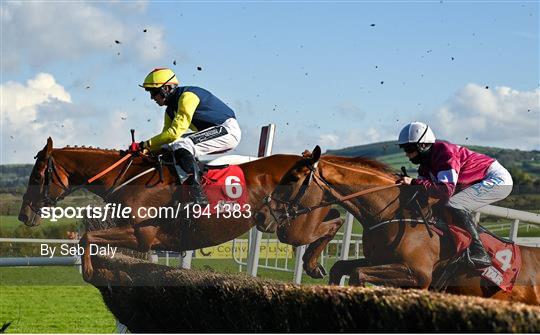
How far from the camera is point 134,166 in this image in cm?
678

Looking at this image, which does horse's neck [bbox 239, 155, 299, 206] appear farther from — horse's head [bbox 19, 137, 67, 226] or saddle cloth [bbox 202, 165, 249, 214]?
horse's head [bbox 19, 137, 67, 226]

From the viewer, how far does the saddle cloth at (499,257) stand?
616 centimetres

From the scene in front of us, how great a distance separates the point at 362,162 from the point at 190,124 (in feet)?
4.04

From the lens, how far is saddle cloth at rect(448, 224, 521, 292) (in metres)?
6.16

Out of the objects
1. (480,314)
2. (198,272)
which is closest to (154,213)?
(198,272)

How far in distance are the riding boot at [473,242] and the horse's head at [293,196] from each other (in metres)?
0.91

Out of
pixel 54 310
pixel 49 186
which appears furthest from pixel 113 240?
pixel 54 310

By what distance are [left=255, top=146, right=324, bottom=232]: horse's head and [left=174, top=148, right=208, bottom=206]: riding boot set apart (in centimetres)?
42

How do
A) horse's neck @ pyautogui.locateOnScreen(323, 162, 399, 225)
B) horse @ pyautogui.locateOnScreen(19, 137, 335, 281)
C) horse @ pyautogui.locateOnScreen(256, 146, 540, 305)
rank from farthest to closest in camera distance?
1. horse @ pyautogui.locateOnScreen(19, 137, 335, 281)
2. horse's neck @ pyautogui.locateOnScreen(323, 162, 399, 225)
3. horse @ pyautogui.locateOnScreen(256, 146, 540, 305)

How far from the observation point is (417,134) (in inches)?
240

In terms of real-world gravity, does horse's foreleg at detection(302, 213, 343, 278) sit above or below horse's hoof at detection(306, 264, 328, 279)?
above

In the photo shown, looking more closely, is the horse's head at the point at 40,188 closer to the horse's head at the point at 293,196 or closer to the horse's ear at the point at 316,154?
the horse's head at the point at 293,196

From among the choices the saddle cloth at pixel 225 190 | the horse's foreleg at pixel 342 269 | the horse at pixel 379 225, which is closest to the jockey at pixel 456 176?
the horse at pixel 379 225

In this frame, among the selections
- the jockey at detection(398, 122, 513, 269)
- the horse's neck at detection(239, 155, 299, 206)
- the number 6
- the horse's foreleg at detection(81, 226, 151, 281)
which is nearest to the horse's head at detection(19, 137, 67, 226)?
the horse's foreleg at detection(81, 226, 151, 281)
